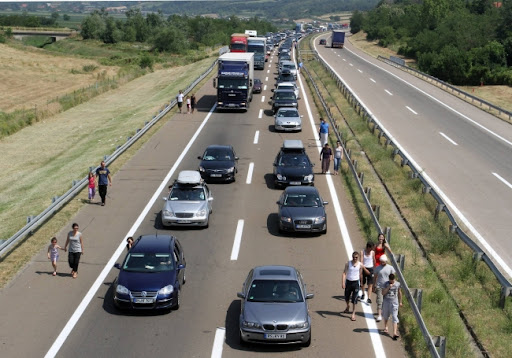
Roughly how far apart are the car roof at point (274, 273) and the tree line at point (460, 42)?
210 ft

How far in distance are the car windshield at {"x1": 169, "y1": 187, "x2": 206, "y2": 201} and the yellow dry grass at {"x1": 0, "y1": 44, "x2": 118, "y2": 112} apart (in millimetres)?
45509

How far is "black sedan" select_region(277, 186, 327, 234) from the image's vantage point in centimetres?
2207

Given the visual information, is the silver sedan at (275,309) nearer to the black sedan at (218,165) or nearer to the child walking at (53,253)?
the child walking at (53,253)

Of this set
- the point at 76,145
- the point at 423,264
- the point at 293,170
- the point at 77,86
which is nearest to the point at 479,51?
the point at 77,86

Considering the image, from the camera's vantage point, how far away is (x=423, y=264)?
2000 cm

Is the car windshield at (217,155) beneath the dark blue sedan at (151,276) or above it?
beneath

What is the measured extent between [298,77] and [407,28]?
7860cm

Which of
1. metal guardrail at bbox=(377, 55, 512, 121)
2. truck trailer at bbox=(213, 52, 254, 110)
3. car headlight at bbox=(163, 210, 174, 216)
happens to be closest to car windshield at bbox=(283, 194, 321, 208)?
car headlight at bbox=(163, 210, 174, 216)

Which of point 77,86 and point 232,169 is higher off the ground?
point 232,169

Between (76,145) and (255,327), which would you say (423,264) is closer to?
(255,327)

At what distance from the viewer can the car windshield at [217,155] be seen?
29844 millimetres

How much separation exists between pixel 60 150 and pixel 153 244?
28.1m

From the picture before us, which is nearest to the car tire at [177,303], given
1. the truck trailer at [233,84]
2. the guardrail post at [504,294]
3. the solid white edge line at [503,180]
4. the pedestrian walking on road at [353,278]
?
the pedestrian walking on road at [353,278]

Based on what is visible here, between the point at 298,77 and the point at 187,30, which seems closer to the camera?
the point at 298,77
